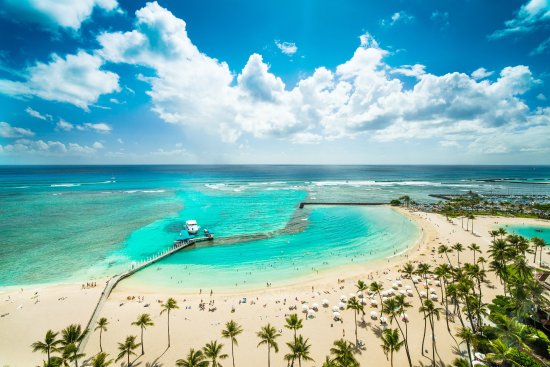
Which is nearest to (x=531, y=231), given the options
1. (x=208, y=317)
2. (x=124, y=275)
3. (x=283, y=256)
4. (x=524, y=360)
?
(x=524, y=360)

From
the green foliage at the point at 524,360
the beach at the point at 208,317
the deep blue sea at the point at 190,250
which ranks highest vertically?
the green foliage at the point at 524,360

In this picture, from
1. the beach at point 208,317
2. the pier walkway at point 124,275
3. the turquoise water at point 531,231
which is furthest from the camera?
the turquoise water at point 531,231

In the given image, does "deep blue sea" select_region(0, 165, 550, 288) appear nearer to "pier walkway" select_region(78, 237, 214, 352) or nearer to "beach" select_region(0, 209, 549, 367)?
"pier walkway" select_region(78, 237, 214, 352)

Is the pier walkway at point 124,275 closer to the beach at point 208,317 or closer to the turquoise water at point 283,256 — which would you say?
the beach at point 208,317

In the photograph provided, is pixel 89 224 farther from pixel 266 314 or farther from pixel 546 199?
pixel 546 199

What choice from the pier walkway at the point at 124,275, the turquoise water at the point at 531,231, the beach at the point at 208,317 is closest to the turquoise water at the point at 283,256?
the pier walkway at the point at 124,275

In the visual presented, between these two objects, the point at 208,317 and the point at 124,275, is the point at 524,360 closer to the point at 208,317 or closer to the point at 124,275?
the point at 208,317
